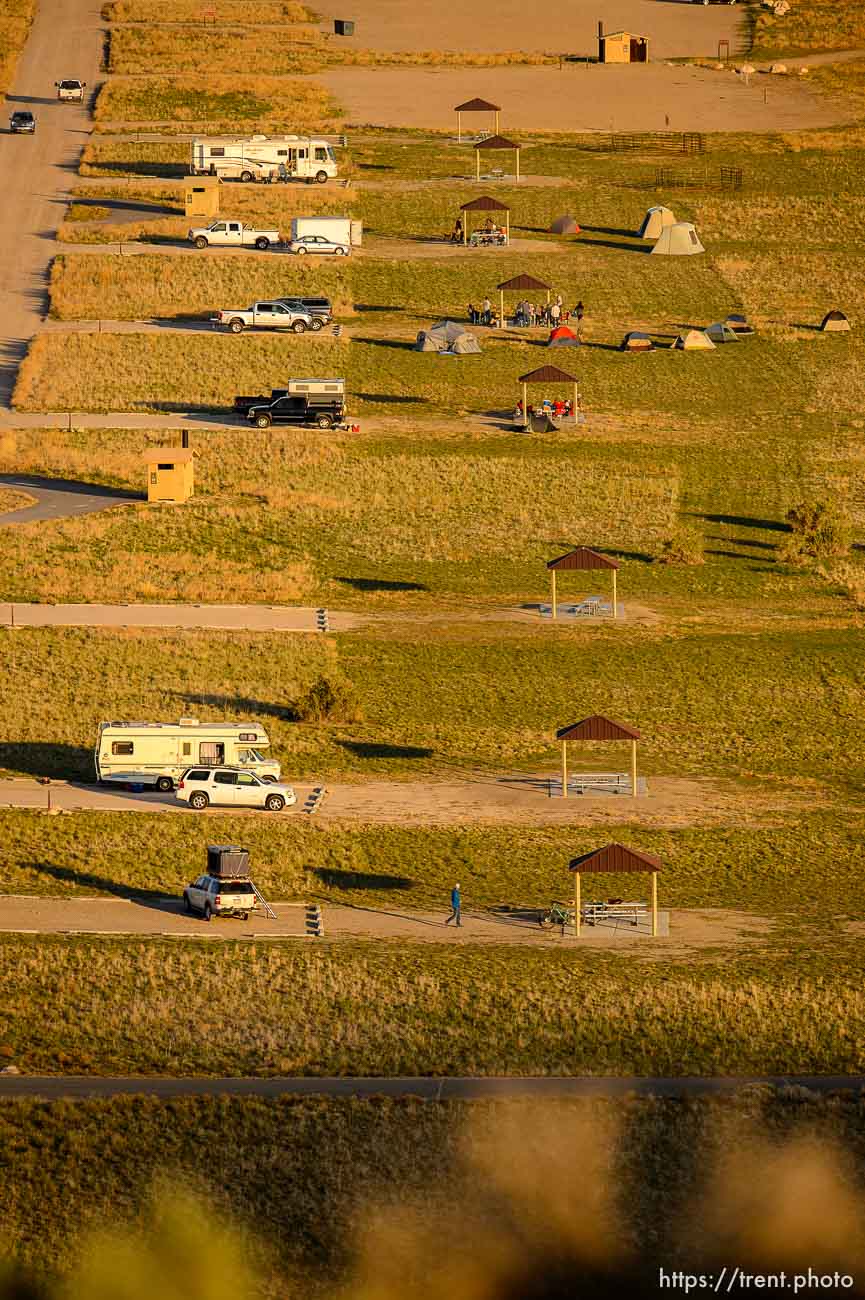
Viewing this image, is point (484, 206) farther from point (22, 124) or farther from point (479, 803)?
point (479, 803)

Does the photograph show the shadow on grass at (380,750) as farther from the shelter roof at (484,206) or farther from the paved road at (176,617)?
the shelter roof at (484,206)

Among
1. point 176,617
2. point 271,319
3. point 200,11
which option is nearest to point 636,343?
point 271,319

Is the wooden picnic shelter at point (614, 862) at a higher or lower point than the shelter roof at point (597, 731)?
lower

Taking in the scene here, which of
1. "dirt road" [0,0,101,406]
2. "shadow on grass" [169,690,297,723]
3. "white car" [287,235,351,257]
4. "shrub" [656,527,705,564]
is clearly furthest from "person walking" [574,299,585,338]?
"shadow on grass" [169,690,297,723]

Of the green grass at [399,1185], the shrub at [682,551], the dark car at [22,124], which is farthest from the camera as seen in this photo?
the dark car at [22,124]

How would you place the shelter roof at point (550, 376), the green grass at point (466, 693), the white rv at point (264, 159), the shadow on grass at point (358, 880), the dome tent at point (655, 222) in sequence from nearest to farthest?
the shadow on grass at point (358, 880) → the green grass at point (466, 693) → the shelter roof at point (550, 376) → the dome tent at point (655, 222) → the white rv at point (264, 159)

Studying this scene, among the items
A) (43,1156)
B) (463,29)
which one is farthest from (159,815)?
(463,29)

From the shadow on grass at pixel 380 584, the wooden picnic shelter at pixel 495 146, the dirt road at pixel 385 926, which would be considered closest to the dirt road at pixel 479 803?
the dirt road at pixel 385 926

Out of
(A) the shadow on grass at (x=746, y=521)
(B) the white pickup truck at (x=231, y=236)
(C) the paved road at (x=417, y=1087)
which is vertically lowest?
(C) the paved road at (x=417, y=1087)
